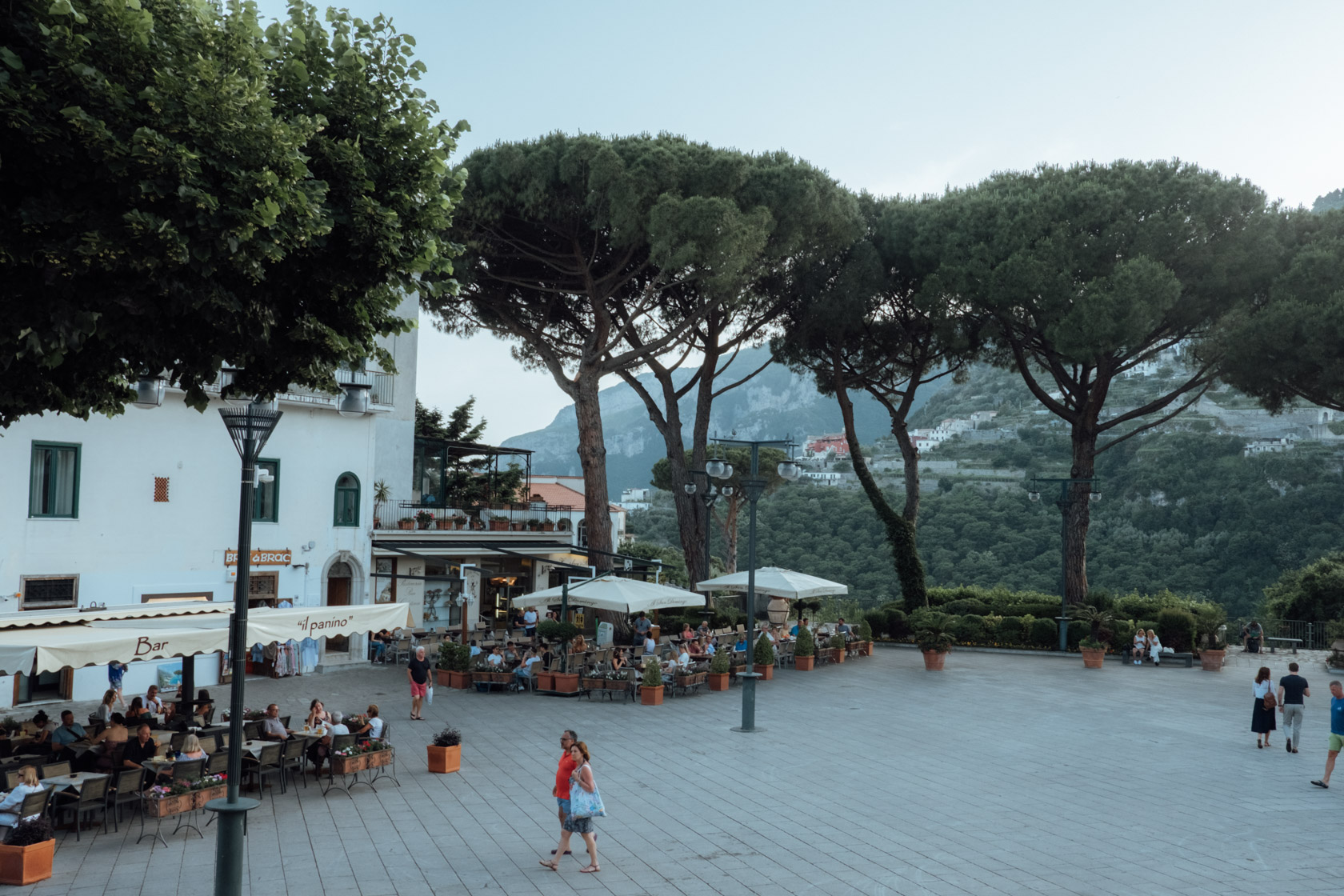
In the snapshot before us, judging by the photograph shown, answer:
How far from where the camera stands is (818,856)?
9289mm

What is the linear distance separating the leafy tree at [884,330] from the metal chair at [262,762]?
20.3 m

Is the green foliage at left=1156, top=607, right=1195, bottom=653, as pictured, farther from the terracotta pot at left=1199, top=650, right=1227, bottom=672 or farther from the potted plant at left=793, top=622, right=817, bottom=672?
the potted plant at left=793, top=622, right=817, bottom=672

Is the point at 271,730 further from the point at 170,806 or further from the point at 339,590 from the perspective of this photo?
the point at 339,590

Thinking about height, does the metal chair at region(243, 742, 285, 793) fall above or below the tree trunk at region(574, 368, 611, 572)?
below

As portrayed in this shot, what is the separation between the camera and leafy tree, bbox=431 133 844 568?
24141mm

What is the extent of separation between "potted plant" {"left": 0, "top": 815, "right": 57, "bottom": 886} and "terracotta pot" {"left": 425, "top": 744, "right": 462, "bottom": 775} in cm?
467

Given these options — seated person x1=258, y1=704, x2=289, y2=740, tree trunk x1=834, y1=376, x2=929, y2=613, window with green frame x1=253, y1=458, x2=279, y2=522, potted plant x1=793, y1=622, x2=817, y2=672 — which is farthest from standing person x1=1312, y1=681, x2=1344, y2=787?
window with green frame x1=253, y1=458, x2=279, y2=522

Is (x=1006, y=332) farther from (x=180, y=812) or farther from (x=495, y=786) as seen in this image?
(x=180, y=812)

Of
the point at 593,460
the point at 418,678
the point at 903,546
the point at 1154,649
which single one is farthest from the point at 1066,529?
the point at 418,678

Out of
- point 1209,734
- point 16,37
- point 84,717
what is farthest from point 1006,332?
point 16,37

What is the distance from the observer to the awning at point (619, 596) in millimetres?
19359

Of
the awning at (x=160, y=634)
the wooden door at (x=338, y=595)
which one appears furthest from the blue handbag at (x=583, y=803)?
the wooden door at (x=338, y=595)

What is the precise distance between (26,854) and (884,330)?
27.2 meters

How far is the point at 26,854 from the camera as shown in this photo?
8.33 metres
